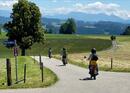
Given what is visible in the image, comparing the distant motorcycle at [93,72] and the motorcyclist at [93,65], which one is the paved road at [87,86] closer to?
the distant motorcycle at [93,72]

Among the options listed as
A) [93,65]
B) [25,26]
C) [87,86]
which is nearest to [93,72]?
[93,65]

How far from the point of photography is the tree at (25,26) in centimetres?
8762

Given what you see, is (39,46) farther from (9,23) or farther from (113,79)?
(113,79)

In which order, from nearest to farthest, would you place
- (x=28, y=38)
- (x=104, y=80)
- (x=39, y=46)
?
(x=104, y=80)
(x=28, y=38)
(x=39, y=46)

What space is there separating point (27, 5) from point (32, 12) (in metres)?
1.72

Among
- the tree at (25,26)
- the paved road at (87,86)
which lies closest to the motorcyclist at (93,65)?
the paved road at (87,86)

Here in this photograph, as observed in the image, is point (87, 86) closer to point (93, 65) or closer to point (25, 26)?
point (93, 65)

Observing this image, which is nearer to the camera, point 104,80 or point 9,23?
point 104,80

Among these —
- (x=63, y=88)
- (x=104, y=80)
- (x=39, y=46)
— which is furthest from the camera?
(x=39, y=46)

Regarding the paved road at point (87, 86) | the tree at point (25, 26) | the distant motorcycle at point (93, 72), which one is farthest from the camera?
the tree at point (25, 26)

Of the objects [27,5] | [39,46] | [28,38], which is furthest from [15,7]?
[39,46]

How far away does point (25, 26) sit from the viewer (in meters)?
89.2

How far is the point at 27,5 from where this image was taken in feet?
299

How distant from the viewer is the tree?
87.6 m
